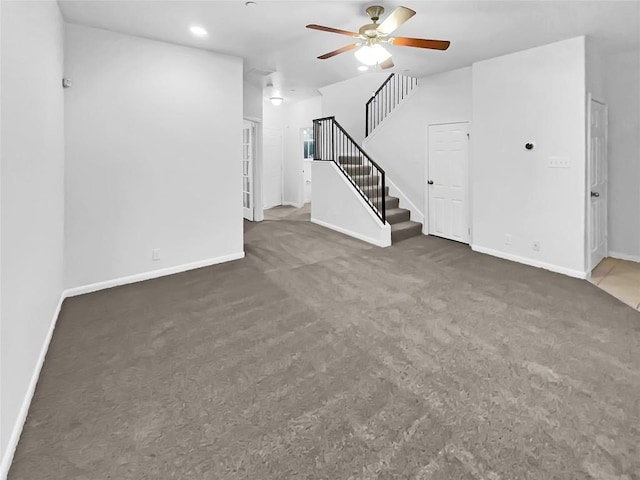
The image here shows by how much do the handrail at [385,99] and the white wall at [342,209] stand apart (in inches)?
61.0

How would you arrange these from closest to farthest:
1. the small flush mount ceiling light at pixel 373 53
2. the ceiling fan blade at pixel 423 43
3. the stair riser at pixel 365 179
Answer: the ceiling fan blade at pixel 423 43, the small flush mount ceiling light at pixel 373 53, the stair riser at pixel 365 179

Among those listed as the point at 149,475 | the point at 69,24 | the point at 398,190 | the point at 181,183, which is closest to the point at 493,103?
the point at 398,190

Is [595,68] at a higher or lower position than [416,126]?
higher

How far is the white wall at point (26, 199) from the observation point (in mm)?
1768

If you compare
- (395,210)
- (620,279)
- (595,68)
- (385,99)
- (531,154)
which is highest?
(385,99)

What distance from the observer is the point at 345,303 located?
11.6ft

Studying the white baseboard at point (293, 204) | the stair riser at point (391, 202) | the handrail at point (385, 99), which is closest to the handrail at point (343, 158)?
the stair riser at point (391, 202)

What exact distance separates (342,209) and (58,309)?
452 cm

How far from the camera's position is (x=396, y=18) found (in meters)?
2.86

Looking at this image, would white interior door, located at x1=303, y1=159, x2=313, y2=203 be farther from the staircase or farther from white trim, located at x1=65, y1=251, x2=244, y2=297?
white trim, located at x1=65, y1=251, x2=244, y2=297

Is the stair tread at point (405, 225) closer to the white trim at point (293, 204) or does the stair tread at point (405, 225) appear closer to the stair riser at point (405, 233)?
the stair riser at point (405, 233)

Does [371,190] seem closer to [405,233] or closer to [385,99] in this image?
[405,233]

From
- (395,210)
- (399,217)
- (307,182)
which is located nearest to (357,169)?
(395,210)

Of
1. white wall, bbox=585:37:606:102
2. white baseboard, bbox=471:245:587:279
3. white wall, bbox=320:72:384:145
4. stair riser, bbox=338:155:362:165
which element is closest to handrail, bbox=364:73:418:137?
white wall, bbox=320:72:384:145
